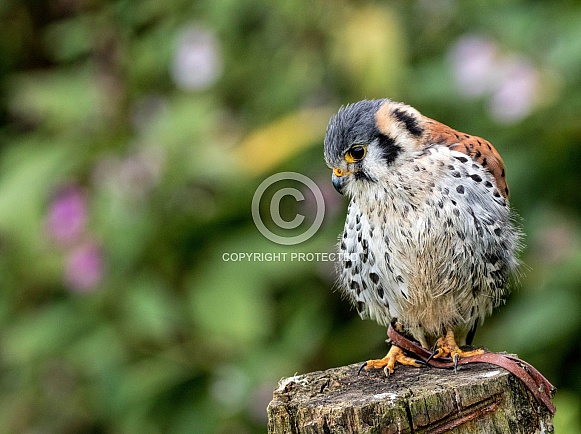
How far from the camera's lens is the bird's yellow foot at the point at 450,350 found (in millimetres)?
2484

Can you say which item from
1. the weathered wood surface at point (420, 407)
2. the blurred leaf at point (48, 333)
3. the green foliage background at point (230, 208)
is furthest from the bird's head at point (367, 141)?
the blurred leaf at point (48, 333)

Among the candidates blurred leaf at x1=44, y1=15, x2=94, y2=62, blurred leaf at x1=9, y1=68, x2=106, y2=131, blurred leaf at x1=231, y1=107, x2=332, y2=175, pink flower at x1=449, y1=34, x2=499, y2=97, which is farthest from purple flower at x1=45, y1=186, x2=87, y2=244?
pink flower at x1=449, y1=34, x2=499, y2=97

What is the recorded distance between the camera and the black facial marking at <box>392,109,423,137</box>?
2.69m

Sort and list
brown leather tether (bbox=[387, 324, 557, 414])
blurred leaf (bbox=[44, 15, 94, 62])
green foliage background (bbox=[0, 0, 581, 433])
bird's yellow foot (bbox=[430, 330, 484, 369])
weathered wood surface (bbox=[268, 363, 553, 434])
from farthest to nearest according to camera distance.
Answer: blurred leaf (bbox=[44, 15, 94, 62]) < green foliage background (bbox=[0, 0, 581, 433]) < bird's yellow foot (bbox=[430, 330, 484, 369]) < brown leather tether (bbox=[387, 324, 557, 414]) < weathered wood surface (bbox=[268, 363, 553, 434])

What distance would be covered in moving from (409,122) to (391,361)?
73 cm

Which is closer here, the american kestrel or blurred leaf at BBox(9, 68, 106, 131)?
the american kestrel

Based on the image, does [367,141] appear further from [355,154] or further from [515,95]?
[515,95]

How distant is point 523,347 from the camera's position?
419cm

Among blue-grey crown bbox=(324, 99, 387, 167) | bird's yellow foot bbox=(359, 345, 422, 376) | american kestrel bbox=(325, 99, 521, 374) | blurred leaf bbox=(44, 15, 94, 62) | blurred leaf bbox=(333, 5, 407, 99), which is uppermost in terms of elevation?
blurred leaf bbox=(44, 15, 94, 62)

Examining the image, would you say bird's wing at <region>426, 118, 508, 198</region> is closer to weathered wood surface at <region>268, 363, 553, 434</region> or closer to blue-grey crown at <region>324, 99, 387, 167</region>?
blue-grey crown at <region>324, 99, 387, 167</region>

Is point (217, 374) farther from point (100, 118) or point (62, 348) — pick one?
point (100, 118)

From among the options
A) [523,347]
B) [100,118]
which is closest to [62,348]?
[100,118]

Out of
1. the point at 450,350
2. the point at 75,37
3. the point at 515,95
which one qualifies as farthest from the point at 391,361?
the point at 75,37

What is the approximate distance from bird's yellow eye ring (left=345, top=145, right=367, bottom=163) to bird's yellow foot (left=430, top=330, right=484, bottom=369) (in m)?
0.62
